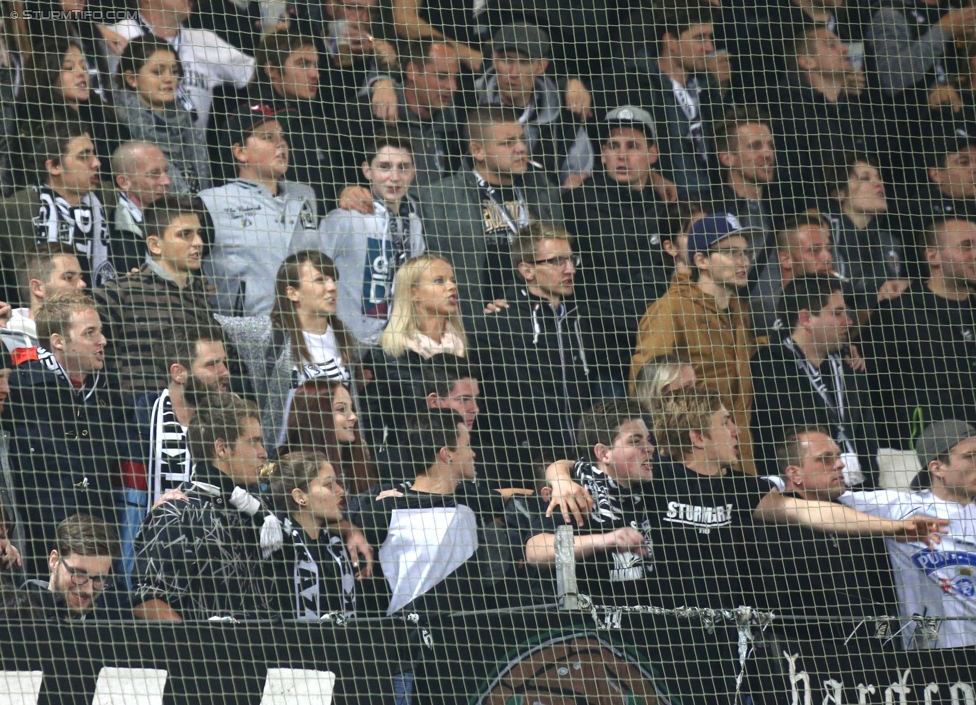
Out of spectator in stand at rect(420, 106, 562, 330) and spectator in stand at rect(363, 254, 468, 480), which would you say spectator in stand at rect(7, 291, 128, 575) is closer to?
spectator in stand at rect(363, 254, 468, 480)

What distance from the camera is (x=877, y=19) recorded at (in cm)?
582

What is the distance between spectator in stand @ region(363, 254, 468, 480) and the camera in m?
4.78

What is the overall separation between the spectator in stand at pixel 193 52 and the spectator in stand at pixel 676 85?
152 centimetres

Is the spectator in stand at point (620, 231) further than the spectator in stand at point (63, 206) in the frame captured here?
Yes

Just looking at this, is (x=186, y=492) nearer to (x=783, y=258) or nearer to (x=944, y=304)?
(x=783, y=258)

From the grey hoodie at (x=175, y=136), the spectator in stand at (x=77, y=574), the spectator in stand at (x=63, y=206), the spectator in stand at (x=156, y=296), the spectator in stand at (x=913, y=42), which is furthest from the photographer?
the spectator in stand at (x=913, y=42)

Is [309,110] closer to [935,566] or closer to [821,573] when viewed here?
[821,573]

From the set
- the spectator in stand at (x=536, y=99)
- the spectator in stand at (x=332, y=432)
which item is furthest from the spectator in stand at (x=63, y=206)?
the spectator in stand at (x=536, y=99)

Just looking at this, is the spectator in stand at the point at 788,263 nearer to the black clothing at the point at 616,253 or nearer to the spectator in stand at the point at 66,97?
the black clothing at the point at 616,253

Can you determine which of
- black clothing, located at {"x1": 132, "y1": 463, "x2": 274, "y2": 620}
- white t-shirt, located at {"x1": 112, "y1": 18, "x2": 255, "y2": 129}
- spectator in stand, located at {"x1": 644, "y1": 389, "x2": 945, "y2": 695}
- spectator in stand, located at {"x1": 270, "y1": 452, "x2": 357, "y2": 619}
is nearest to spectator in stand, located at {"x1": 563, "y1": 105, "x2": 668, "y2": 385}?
spectator in stand, located at {"x1": 644, "y1": 389, "x2": 945, "y2": 695}

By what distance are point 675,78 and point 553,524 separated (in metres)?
2.08

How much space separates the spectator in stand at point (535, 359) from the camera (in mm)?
4855

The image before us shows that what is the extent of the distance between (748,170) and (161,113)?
93.8 inches

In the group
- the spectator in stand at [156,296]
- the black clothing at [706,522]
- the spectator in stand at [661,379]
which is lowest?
the black clothing at [706,522]
